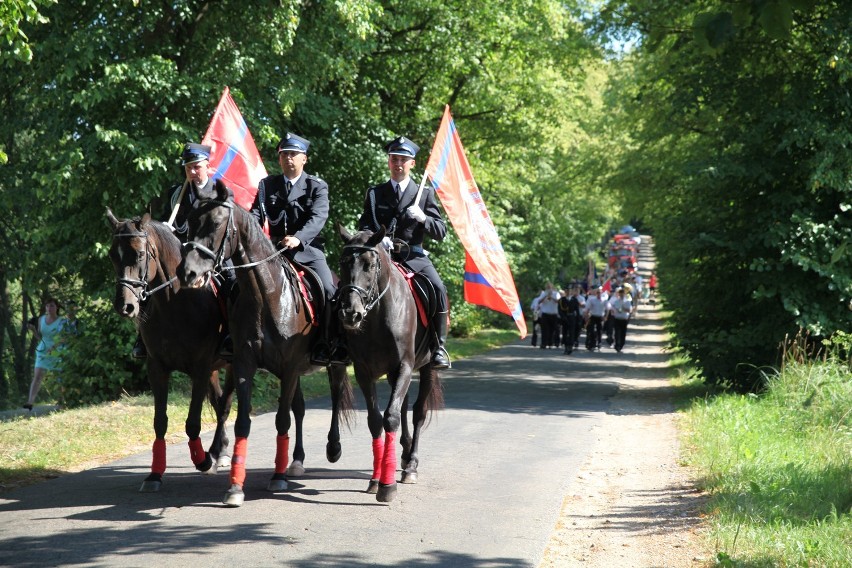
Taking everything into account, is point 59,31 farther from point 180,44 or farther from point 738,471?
point 738,471

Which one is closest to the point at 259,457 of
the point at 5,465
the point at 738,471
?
the point at 5,465

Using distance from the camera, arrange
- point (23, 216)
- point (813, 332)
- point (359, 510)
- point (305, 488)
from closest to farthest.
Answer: point (359, 510) → point (305, 488) → point (813, 332) → point (23, 216)

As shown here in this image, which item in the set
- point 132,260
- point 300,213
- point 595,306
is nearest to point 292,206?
point 300,213

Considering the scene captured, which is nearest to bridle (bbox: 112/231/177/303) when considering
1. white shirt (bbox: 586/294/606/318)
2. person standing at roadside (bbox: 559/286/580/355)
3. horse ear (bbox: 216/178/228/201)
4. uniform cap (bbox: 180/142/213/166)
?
horse ear (bbox: 216/178/228/201)

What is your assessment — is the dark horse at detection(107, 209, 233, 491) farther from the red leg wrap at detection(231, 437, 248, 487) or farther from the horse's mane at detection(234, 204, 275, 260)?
the red leg wrap at detection(231, 437, 248, 487)

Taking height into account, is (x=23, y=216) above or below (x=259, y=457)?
above

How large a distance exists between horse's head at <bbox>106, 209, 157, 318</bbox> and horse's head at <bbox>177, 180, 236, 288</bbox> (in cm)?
47

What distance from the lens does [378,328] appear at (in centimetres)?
841

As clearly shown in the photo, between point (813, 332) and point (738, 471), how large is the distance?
7.96 meters

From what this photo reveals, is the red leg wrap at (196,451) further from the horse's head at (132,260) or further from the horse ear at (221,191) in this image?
the horse ear at (221,191)

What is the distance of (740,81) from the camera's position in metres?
18.2

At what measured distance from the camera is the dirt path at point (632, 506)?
6.98m

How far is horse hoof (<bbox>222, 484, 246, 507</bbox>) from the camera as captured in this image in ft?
25.4

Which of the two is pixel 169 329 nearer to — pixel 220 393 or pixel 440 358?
pixel 220 393
